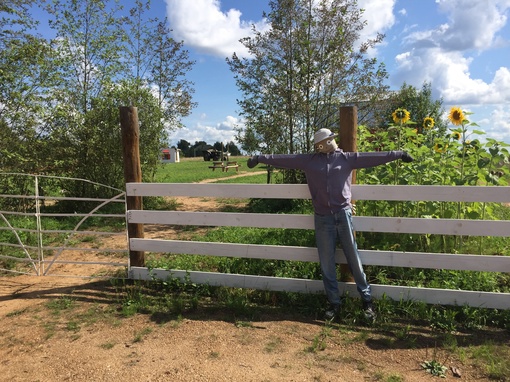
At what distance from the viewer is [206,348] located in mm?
3311

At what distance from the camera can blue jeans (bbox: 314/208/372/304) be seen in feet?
12.3

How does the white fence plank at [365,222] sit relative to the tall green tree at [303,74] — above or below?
below

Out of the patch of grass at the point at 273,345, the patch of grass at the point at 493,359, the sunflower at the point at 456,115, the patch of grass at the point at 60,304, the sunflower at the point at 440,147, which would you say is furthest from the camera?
the sunflower at the point at 440,147

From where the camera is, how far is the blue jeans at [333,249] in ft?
12.3

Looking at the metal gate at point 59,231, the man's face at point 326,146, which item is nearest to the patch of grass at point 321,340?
the man's face at point 326,146

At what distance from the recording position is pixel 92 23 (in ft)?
35.6

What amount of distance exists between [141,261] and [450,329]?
12.0 feet

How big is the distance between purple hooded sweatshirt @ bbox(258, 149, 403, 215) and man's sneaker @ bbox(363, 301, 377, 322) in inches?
39.7

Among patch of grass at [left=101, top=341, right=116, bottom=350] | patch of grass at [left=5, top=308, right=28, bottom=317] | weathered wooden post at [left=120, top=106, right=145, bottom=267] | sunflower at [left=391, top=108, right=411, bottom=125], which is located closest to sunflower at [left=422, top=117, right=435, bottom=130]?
sunflower at [left=391, top=108, right=411, bottom=125]

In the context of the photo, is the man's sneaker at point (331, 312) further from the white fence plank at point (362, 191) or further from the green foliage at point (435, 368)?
the white fence plank at point (362, 191)

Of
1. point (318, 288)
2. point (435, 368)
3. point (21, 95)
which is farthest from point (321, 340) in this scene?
point (21, 95)

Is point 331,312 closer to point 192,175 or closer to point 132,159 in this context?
point 132,159

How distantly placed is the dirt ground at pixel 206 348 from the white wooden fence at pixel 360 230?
41cm

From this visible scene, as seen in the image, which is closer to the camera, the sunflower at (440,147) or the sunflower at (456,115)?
the sunflower at (456,115)
